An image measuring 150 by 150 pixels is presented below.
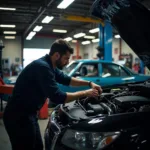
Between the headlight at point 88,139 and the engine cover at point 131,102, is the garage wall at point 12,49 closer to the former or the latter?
the engine cover at point 131,102

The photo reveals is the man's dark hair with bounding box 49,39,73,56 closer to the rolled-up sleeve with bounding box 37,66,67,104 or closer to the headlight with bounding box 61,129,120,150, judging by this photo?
the rolled-up sleeve with bounding box 37,66,67,104

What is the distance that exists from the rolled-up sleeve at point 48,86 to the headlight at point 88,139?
14.3 inches

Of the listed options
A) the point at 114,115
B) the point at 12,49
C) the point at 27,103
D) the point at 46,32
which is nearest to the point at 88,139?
the point at 114,115

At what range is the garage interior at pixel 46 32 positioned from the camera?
10.9 m

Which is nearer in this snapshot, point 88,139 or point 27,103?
point 88,139

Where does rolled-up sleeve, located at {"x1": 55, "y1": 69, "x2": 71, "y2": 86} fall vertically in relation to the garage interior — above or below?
below

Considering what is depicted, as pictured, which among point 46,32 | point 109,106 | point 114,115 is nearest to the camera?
point 114,115

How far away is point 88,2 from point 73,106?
881 cm

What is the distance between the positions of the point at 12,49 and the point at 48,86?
802 inches

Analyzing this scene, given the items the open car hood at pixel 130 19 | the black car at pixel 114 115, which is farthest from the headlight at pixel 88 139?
the open car hood at pixel 130 19

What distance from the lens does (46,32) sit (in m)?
20.9

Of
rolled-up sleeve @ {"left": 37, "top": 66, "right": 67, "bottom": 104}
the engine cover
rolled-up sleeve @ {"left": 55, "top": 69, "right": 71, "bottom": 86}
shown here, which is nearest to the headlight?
rolled-up sleeve @ {"left": 37, "top": 66, "right": 67, "bottom": 104}

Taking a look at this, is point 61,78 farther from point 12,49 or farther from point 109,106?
point 12,49

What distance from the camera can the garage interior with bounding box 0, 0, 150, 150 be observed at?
10.9 m
